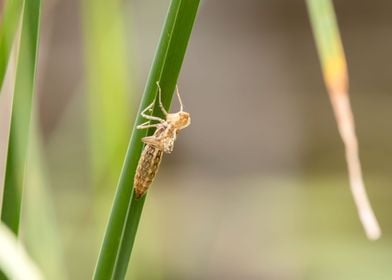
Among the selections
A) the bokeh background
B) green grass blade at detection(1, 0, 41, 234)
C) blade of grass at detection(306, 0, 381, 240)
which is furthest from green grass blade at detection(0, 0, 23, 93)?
the bokeh background

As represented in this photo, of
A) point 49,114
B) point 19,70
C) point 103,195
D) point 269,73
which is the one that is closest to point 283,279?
point 269,73

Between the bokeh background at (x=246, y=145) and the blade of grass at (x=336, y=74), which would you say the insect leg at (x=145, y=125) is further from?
the bokeh background at (x=246, y=145)

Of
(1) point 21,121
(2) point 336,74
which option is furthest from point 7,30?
(2) point 336,74

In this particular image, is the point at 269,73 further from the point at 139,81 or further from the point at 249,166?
the point at 139,81

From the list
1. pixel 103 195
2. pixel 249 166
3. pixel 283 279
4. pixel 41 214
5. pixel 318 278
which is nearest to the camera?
pixel 41 214

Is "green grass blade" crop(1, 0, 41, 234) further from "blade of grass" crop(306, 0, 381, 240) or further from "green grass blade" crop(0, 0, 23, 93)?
"blade of grass" crop(306, 0, 381, 240)

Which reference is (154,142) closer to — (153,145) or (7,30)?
(153,145)

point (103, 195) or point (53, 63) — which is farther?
point (53, 63)
